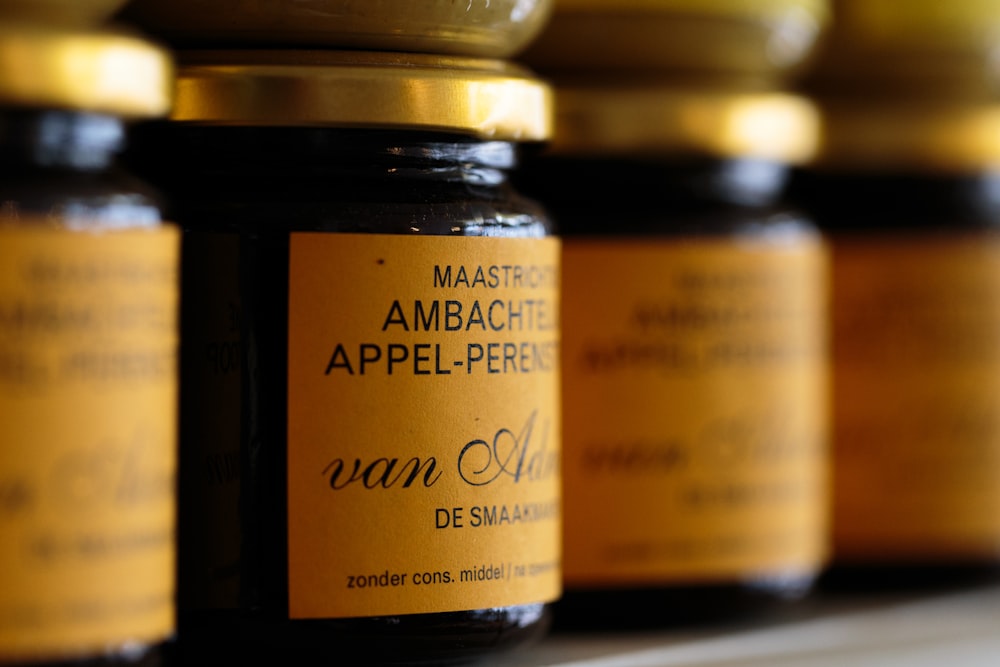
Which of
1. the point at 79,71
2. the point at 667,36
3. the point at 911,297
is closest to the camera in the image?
the point at 79,71

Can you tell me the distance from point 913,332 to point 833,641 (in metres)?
0.14

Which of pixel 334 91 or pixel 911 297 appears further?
pixel 911 297

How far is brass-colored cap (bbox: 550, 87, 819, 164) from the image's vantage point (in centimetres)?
57

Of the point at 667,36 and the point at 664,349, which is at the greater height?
the point at 667,36

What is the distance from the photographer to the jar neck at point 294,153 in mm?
468

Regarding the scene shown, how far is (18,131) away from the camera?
1.31 ft

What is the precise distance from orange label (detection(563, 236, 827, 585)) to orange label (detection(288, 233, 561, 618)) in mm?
Answer: 81

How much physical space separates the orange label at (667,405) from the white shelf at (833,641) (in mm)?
24

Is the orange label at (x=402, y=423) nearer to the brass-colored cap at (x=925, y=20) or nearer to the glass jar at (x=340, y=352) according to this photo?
the glass jar at (x=340, y=352)

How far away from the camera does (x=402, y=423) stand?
18.4 inches

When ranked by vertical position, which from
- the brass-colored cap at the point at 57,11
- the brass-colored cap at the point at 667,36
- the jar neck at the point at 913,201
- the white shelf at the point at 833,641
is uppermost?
the brass-colored cap at the point at 667,36

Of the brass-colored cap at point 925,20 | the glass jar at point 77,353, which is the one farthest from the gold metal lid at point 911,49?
the glass jar at point 77,353

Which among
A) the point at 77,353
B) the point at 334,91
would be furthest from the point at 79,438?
the point at 334,91

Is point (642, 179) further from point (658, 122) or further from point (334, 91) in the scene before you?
point (334, 91)
